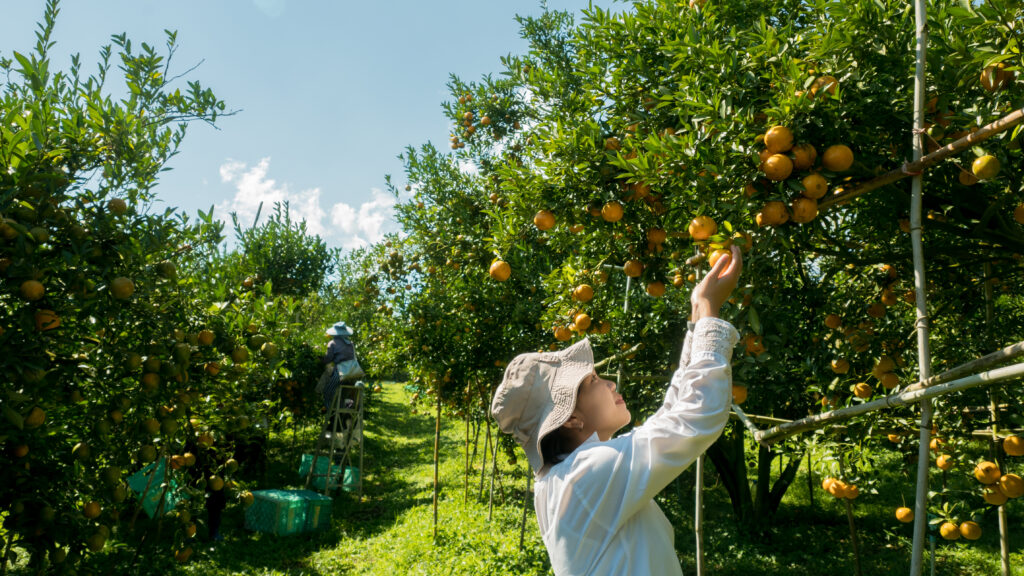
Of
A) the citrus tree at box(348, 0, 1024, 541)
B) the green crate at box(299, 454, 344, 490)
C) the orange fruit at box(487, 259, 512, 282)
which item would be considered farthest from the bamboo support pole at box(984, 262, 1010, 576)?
the green crate at box(299, 454, 344, 490)

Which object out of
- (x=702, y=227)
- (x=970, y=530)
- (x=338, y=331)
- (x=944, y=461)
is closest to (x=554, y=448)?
(x=702, y=227)

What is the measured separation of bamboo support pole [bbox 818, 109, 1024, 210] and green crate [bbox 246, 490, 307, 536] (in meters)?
7.17

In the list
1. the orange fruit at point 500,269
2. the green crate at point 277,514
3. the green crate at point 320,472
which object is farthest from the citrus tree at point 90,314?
the green crate at point 320,472

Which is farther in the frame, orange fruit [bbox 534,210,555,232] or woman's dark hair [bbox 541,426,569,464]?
orange fruit [bbox 534,210,555,232]

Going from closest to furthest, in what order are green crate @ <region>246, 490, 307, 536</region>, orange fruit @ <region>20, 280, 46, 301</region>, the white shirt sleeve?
the white shirt sleeve → orange fruit @ <region>20, 280, 46, 301</region> → green crate @ <region>246, 490, 307, 536</region>

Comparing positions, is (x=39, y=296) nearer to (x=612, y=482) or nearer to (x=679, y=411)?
(x=612, y=482)

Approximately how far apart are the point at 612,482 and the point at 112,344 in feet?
7.29

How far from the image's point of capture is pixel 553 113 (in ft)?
9.82

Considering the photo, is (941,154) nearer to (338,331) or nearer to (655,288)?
(655,288)

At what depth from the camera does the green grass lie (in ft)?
18.6

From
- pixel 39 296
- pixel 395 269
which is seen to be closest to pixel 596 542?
pixel 39 296

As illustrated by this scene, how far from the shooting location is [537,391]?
1.62m

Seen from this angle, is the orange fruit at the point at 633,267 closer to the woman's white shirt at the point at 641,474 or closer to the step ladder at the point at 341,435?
the woman's white shirt at the point at 641,474

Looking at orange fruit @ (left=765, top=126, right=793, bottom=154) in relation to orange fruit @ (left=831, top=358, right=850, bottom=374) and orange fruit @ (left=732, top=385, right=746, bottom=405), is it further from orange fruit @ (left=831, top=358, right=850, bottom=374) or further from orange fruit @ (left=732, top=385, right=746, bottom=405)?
orange fruit @ (left=831, top=358, right=850, bottom=374)
